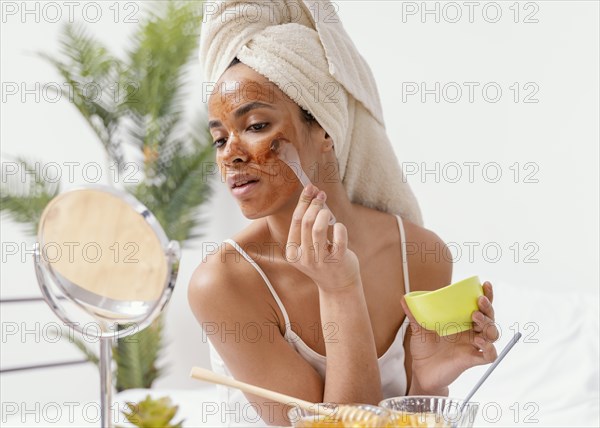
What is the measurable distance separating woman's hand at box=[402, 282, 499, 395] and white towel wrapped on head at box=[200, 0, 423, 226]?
0.46 meters

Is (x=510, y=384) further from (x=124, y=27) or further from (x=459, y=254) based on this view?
(x=124, y=27)

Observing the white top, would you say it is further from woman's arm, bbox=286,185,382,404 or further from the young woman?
woman's arm, bbox=286,185,382,404

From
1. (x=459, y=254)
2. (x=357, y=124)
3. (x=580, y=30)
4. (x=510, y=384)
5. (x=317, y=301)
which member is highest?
(x=580, y=30)

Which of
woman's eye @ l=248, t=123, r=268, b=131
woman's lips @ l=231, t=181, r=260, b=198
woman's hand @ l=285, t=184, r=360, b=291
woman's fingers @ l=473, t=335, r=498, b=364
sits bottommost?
woman's fingers @ l=473, t=335, r=498, b=364

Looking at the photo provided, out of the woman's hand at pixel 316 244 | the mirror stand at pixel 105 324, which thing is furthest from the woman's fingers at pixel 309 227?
the mirror stand at pixel 105 324

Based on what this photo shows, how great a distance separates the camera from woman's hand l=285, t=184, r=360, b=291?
1.37 metres

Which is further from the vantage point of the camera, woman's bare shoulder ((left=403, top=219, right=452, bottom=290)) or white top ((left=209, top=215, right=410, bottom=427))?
woman's bare shoulder ((left=403, top=219, right=452, bottom=290))

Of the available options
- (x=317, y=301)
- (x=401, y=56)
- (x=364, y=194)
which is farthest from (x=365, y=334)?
(x=401, y=56)

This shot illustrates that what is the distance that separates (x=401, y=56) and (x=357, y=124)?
4.35 ft

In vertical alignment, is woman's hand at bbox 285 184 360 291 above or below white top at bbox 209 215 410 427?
above

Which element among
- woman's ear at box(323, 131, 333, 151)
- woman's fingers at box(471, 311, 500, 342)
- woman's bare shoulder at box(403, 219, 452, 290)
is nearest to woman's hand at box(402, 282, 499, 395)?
woman's fingers at box(471, 311, 500, 342)

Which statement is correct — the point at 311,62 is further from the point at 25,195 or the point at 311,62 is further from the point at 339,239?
the point at 25,195

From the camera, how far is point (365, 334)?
154 centimetres

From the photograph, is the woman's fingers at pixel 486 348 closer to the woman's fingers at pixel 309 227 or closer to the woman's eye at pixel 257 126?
the woman's fingers at pixel 309 227
